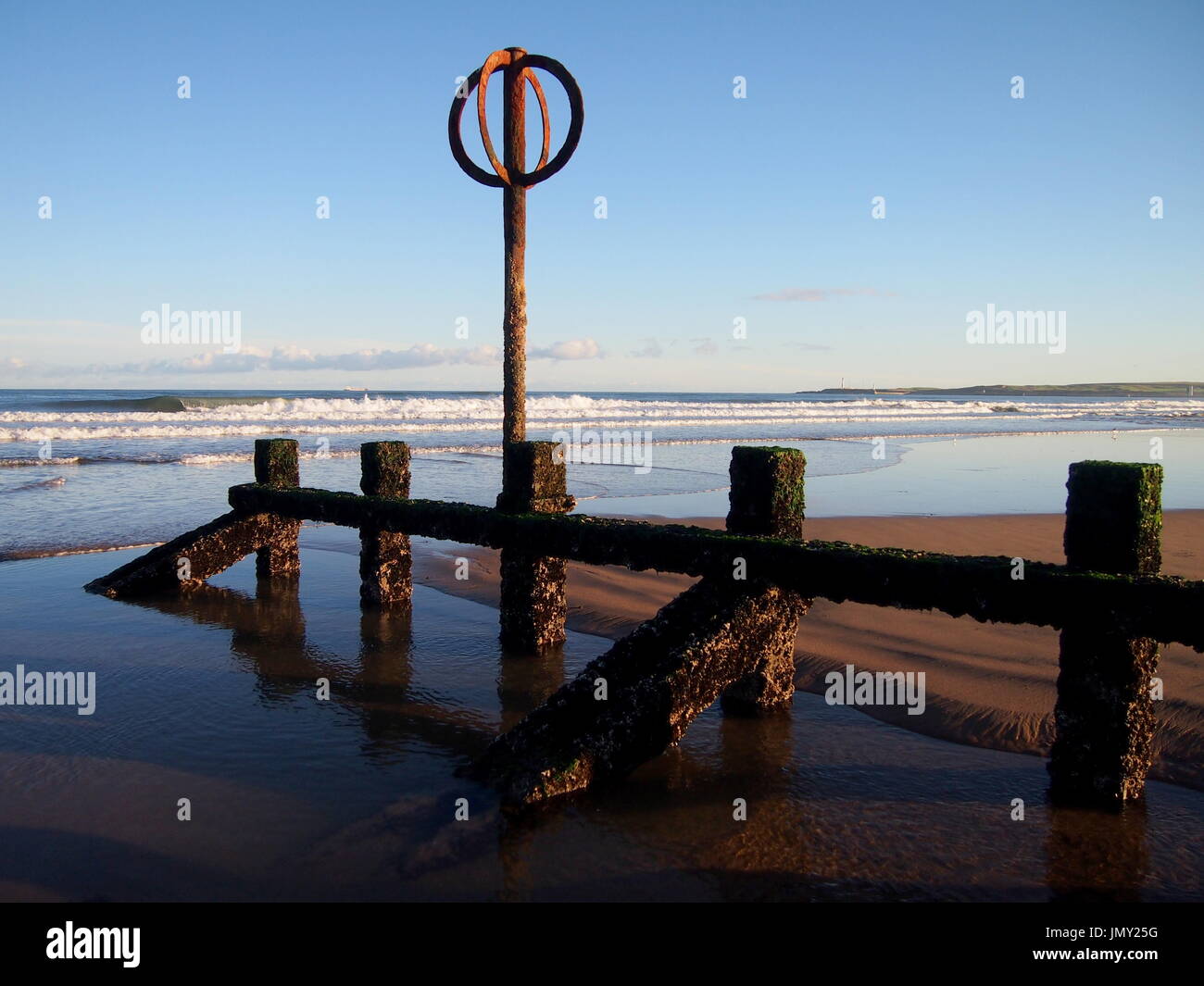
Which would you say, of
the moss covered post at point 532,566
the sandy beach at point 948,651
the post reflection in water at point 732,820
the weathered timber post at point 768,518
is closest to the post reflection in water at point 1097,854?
the post reflection in water at point 732,820

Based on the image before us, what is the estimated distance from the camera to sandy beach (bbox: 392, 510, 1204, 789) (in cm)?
546

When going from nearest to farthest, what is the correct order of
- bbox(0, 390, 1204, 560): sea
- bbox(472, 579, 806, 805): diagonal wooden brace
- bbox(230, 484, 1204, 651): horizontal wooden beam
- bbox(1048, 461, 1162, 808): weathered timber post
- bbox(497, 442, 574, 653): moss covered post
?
bbox(230, 484, 1204, 651): horizontal wooden beam < bbox(1048, 461, 1162, 808): weathered timber post < bbox(472, 579, 806, 805): diagonal wooden brace < bbox(497, 442, 574, 653): moss covered post < bbox(0, 390, 1204, 560): sea

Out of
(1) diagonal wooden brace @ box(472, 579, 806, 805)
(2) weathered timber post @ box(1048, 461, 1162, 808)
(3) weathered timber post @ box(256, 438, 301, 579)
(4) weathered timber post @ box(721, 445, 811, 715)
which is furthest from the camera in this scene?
(3) weathered timber post @ box(256, 438, 301, 579)

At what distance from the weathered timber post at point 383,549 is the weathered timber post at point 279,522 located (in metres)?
1.41

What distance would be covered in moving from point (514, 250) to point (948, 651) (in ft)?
16.6

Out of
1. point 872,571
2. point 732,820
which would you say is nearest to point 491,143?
point 872,571

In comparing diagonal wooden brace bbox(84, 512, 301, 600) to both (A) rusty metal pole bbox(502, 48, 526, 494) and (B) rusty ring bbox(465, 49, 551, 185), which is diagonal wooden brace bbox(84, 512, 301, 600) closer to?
(A) rusty metal pole bbox(502, 48, 526, 494)

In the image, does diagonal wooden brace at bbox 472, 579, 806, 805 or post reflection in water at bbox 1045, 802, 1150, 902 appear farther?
diagonal wooden brace at bbox 472, 579, 806, 805

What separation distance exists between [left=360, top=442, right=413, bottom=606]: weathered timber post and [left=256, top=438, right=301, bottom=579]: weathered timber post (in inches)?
55.6

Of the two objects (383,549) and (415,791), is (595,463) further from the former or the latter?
(415,791)

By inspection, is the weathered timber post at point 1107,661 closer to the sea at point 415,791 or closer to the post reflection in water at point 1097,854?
the post reflection in water at point 1097,854

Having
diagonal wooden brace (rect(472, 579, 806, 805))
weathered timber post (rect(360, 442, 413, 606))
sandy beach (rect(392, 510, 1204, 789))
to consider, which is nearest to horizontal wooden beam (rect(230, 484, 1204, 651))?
diagonal wooden brace (rect(472, 579, 806, 805))

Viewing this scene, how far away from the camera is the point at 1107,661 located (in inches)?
160
